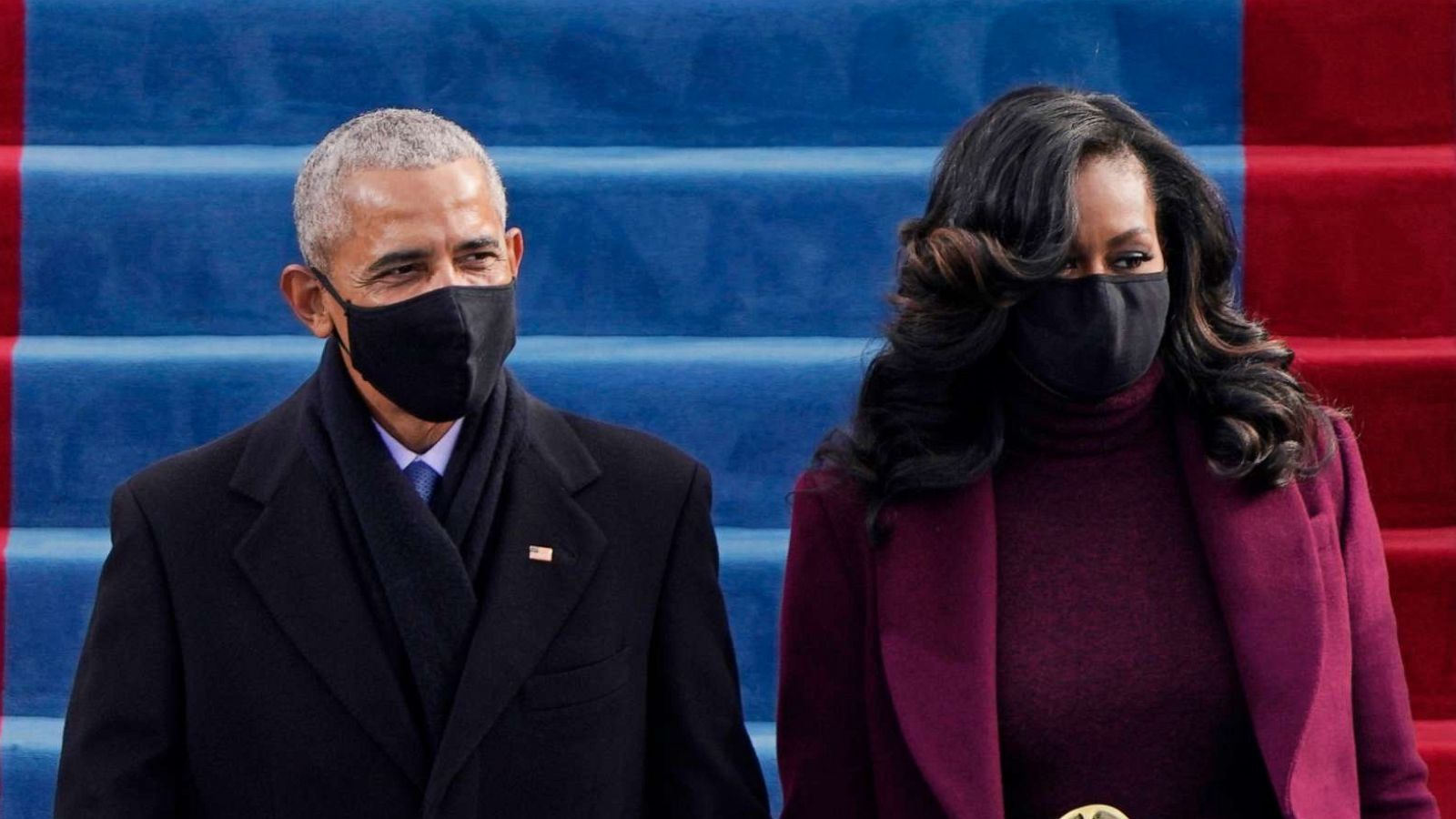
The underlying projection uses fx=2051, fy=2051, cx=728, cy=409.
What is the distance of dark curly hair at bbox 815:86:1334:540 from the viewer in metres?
2.32

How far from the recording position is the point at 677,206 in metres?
3.87

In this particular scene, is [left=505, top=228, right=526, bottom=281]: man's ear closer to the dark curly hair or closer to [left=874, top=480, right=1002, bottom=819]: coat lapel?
the dark curly hair

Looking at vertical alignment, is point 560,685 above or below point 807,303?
below

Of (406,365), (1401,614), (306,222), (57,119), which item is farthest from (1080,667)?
(57,119)

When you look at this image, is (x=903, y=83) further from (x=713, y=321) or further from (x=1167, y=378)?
(x=1167, y=378)

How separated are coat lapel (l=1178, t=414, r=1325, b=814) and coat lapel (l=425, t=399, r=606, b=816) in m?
0.70

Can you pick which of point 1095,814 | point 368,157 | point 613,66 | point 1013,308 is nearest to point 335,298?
point 368,157

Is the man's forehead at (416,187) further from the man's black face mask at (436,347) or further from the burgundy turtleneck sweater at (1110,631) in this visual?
the burgundy turtleneck sweater at (1110,631)

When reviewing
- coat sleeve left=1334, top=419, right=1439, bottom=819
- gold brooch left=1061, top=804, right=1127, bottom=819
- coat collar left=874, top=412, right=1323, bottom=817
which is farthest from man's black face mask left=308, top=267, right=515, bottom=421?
coat sleeve left=1334, top=419, right=1439, bottom=819

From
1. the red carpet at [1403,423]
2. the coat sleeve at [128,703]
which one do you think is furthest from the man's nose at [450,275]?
the red carpet at [1403,423]

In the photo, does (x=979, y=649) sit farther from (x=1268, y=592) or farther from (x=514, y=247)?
(x=514, y=247)

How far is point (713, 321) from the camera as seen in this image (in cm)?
386

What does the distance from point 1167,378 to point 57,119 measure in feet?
8.38

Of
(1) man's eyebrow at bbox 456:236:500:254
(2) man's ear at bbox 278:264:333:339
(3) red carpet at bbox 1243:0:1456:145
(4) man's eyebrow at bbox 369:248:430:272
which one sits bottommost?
(2) man's ear at bbox 278:264:333:339
